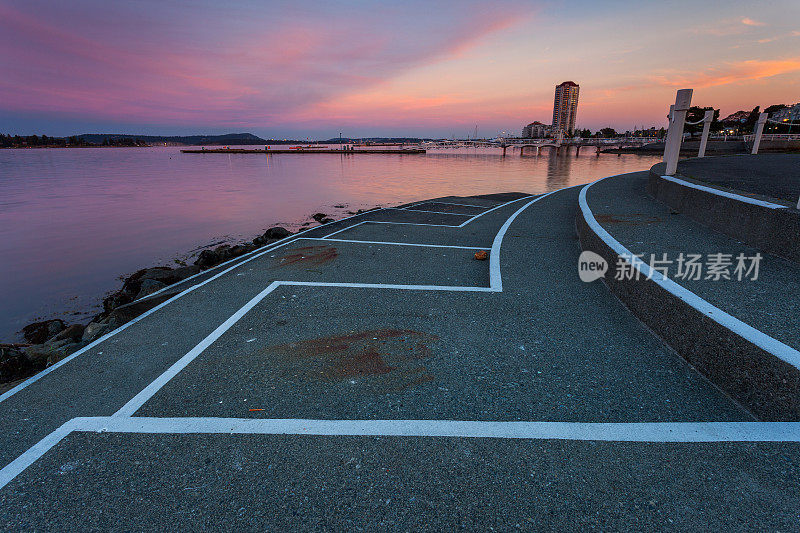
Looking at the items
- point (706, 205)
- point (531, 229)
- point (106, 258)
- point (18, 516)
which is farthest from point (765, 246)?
point (106, 258)

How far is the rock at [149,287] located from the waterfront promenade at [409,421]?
5.25 meters

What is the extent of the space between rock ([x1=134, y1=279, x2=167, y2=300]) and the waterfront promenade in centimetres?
525

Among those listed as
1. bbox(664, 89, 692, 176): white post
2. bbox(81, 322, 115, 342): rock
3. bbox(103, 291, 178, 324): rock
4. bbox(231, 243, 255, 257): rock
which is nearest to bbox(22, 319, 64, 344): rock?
bbox(81, 322, 115, 342): rock

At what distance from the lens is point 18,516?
2.23 m

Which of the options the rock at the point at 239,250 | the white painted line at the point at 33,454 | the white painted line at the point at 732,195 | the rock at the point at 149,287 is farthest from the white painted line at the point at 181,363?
the rock at the point at 239,250

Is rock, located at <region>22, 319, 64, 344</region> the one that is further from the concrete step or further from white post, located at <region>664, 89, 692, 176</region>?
white post, located at <region>664, 89, 692, 176</region>

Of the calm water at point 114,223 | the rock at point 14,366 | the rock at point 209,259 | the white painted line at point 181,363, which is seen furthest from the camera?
the rock at point 209,259

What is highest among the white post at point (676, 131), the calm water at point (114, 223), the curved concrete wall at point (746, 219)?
the white post at point (676, 131)

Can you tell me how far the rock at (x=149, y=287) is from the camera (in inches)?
380

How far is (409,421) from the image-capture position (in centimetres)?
290

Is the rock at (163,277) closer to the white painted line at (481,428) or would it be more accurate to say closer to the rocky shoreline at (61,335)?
the rocky shoreline at (61,335)

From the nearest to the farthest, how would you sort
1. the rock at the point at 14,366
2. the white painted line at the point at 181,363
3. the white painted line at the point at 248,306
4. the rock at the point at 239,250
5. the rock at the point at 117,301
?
the white painted line at the point at 181,363
the white painted line at the point at 248,306
the rock at the point at 14,366
the rock at the point at 117,301
the rock at the point at 239,250

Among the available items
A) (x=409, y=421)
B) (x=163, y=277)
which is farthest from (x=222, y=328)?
(x=163, y=277)

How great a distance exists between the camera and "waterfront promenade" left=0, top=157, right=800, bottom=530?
2.20m
